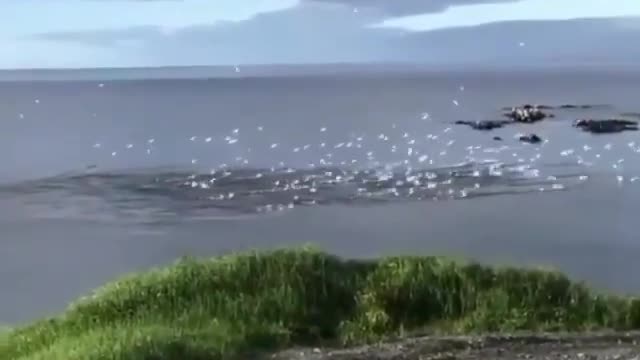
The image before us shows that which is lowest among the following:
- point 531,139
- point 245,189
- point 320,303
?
point 320,303

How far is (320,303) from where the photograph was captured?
1434 cm

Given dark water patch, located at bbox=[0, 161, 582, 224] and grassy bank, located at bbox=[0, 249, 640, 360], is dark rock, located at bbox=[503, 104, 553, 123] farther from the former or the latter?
grassy bank, located at bbox=[0, 249, 640, 360]

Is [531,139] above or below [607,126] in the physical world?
below

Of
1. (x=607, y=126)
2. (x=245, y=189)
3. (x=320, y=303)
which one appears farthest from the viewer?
(x=607, y=126)

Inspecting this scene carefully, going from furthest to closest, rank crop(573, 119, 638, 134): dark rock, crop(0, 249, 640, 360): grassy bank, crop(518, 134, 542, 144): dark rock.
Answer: crop(573, 119, 638, 134): dark rock, crop(518, 134, 542, 144): dark rock, crop(0, 249, 640, 360): grassy bank

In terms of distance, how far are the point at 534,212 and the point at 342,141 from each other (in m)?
42.4

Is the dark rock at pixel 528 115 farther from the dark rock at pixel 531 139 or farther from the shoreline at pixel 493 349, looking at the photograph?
the shoreline at pixel 493 349

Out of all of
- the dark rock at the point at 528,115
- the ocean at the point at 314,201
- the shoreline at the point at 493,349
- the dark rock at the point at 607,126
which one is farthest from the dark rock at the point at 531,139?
the shoreline at the point at 493,349

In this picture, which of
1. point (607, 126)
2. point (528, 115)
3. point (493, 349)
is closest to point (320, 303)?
point (493, 349)

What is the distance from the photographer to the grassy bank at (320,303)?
13.8 metres

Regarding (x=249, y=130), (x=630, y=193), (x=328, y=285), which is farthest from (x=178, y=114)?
(x=328, y=285)

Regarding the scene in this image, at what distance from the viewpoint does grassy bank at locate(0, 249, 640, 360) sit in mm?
13766

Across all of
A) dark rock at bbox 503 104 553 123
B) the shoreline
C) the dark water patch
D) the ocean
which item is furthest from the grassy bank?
dark rock at bbox 503 104 553 123

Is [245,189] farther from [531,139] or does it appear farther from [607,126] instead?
[607,126]
